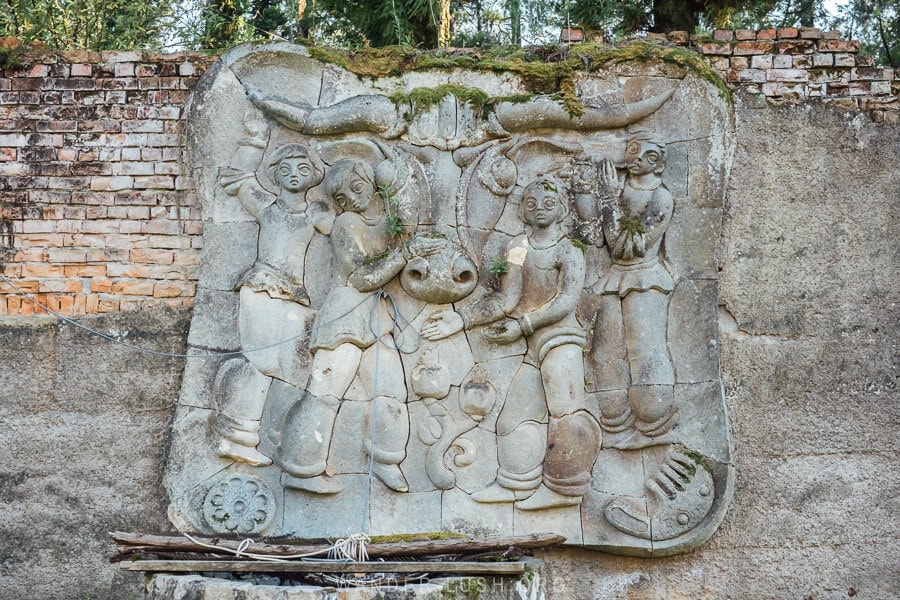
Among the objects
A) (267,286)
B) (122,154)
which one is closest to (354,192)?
(267,286)

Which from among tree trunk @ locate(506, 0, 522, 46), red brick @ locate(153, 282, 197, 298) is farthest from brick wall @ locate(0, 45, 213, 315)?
tree trunk @ locate(506, 0, 522, 46)

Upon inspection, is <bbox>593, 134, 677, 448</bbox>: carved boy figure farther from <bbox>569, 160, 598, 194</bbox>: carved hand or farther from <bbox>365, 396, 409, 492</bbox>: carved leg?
<bbox>365, 396, 409, 492</bbox>: carved leg

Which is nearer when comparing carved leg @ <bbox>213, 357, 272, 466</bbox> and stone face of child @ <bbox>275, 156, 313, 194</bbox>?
carved leg @ <bbox>213, 357, 272, 466</bbox>

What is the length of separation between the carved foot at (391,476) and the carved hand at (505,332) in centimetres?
85

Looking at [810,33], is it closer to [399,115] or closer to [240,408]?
[399,115]

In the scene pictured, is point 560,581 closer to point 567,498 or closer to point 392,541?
point 567,498

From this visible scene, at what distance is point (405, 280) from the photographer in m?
6.40

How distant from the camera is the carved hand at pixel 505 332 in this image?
634cm

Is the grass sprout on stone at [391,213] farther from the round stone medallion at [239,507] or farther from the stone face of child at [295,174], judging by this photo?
the round stone medallion at [239,507]

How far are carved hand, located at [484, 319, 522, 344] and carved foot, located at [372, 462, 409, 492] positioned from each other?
0.85m

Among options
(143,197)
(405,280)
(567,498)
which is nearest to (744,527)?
(567,498)

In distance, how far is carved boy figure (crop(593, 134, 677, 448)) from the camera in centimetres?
631

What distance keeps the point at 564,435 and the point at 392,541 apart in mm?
1054

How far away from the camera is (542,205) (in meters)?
6.39
